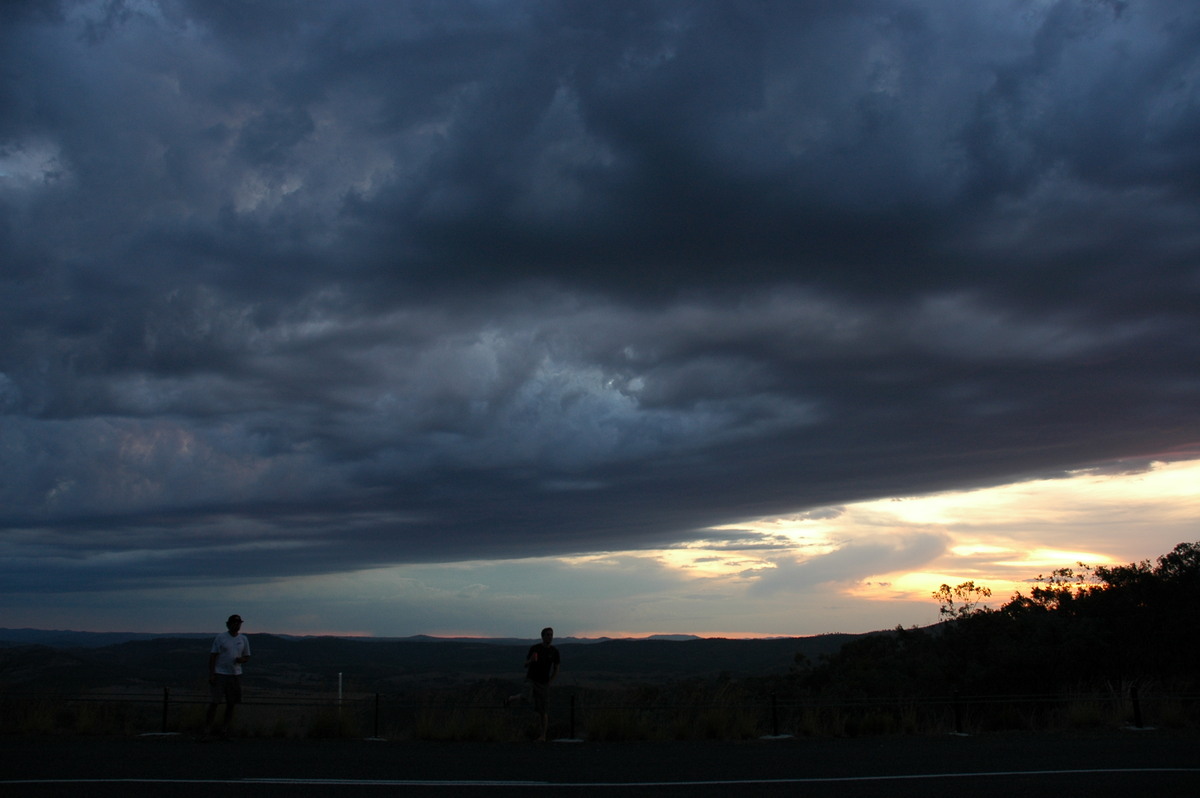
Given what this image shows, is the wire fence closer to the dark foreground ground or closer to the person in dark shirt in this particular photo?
the dark foreground ground

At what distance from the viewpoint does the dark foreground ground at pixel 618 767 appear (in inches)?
406

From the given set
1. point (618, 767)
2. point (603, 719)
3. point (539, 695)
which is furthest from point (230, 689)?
point (603, 719)

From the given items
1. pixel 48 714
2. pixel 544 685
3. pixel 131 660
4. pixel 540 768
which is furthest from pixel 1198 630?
pixel 131 660

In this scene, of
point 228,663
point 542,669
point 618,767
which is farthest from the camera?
point 542,669

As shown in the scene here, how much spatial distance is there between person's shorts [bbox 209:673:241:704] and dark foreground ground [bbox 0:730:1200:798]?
2.65 feet

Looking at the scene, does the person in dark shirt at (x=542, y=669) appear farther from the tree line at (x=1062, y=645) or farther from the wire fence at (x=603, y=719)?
the tree line at (x=1062, y=645)

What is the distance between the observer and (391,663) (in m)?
144

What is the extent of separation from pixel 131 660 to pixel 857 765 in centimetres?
12796

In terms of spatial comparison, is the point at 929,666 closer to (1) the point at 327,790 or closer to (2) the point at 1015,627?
(2) the point at 1015,627

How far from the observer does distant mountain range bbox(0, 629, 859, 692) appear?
8106cm

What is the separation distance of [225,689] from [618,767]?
24.3ft

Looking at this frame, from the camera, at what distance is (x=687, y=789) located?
10508 mm

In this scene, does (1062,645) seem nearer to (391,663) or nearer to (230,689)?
(230,689)

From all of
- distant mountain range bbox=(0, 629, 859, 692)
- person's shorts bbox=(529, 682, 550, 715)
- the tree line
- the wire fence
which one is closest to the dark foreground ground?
person's shorts bbox=(529, 682, 550, 715)
